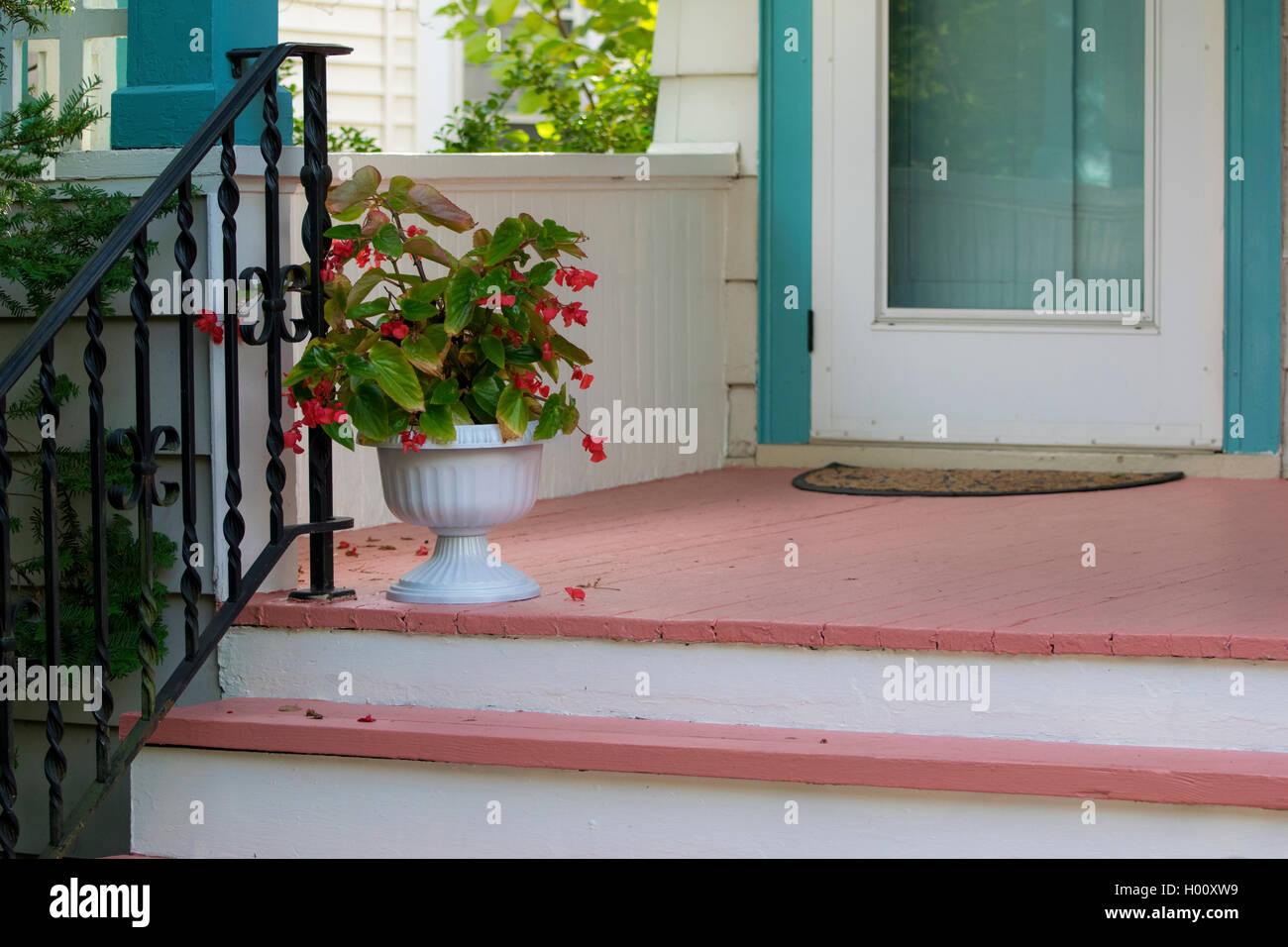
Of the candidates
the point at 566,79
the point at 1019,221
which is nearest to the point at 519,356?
the point at 1019,221

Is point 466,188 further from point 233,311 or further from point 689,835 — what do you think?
point 689,835

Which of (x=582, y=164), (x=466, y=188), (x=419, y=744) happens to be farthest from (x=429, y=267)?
(x=419, y=744)

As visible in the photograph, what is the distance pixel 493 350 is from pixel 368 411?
242 mm

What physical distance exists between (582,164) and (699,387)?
0.79 meters

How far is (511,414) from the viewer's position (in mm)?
2756

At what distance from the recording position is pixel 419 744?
2.54 metres

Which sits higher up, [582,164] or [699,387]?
[582,164]

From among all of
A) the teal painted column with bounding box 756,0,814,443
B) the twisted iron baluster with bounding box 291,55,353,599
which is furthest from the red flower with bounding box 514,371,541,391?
the teal painted column with bounding box 756,0,814,443

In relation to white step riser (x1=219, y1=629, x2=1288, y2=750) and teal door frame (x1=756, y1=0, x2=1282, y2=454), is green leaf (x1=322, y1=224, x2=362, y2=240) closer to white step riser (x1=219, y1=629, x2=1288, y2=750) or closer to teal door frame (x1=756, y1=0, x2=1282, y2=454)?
white step riser (x1=219, y1=629, x2=1288, y2=750)

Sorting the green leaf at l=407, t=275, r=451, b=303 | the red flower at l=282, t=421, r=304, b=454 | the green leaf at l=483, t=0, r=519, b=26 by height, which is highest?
the green leaf at l=483, t=0, r=519, b=26

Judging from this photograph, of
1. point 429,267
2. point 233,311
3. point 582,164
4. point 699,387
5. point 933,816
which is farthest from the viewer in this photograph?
point 699,387

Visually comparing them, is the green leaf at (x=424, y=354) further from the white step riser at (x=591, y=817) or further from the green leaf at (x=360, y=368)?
the white step riser at (x=591, y=817)

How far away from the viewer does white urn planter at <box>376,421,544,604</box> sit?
9.11 feet
